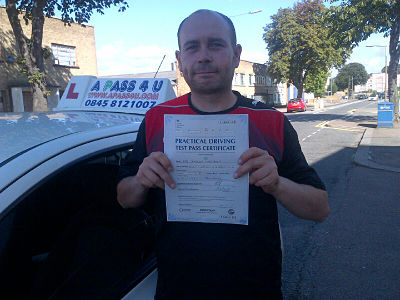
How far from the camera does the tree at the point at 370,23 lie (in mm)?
16312

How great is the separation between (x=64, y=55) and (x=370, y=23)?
17688mm

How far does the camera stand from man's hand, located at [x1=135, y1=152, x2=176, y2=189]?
4.29 ft

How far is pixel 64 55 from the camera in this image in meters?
23.1

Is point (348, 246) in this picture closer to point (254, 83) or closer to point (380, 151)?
point (380, 151)

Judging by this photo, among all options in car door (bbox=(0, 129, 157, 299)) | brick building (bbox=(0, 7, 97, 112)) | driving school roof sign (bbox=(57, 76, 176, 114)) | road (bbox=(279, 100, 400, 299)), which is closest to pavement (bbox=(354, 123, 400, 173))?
road (bbox=(279, 100, 400, 299))

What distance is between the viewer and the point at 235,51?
1634 mm

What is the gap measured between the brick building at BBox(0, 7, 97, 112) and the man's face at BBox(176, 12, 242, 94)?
1848 centimetres

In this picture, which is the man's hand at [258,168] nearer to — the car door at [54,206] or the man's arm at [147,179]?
the man's arm at [147,179]

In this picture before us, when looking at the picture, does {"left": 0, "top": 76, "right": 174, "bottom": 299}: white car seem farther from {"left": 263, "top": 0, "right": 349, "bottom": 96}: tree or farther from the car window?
{"left": 263, "top": 0, "right": 349, "bottom": 96}: tree

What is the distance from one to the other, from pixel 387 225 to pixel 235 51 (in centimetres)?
427

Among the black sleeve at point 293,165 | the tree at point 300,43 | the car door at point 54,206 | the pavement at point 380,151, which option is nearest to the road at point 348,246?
the pavement at point 380,151

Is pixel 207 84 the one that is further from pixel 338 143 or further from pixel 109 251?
pixel 338 143

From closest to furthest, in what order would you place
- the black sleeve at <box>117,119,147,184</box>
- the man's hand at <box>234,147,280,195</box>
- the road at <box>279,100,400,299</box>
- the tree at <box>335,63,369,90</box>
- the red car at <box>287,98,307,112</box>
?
the man's hand at <box>234,147,280,195</box>
the black sleeve at <box>117,119,147,184</box>
the road at <box>279,100,400,299</box>
the red car at <box>287,98,307,112</box>
the tree at <box>335,63,369,90</box>

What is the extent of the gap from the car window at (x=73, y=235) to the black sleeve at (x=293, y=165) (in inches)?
32.1
